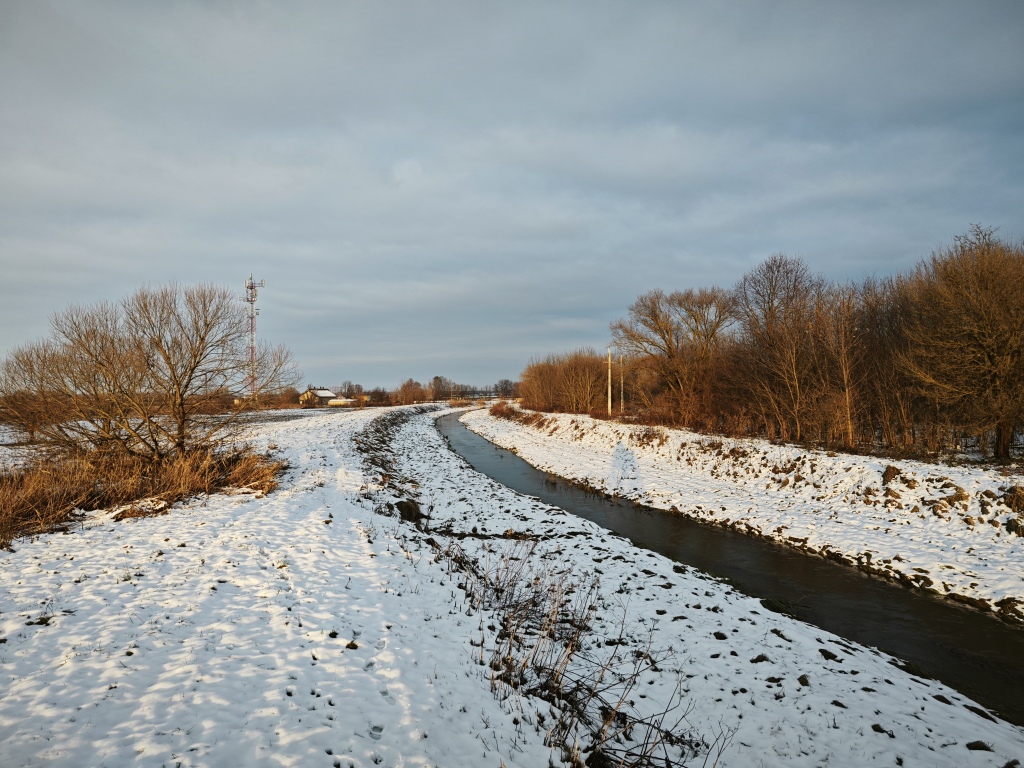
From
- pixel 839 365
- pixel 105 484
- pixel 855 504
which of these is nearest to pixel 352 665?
pixel 105 484

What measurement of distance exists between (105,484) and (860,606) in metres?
18.0

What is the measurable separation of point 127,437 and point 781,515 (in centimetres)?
1972

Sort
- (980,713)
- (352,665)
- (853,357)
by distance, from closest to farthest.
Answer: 1. (352,665)
2. (980,713)
3. (853,357)

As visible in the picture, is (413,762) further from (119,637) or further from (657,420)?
(657,420)

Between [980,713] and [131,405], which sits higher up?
[131,405]

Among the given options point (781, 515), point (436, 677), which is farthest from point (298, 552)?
point (781, 515)

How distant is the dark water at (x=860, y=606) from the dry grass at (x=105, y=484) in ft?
37.2

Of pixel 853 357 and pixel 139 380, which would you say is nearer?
pixel 139 380

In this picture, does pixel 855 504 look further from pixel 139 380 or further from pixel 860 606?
pixel 139 380

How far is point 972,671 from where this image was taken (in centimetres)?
670

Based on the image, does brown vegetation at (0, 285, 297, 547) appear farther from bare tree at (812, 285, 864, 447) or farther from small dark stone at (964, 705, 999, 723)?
bare tree at (812, 285, 864, 447)

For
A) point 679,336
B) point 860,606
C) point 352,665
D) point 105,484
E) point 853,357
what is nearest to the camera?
point 352,665

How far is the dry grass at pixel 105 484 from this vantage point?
9570 mm

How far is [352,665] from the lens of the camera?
542 centimetres
